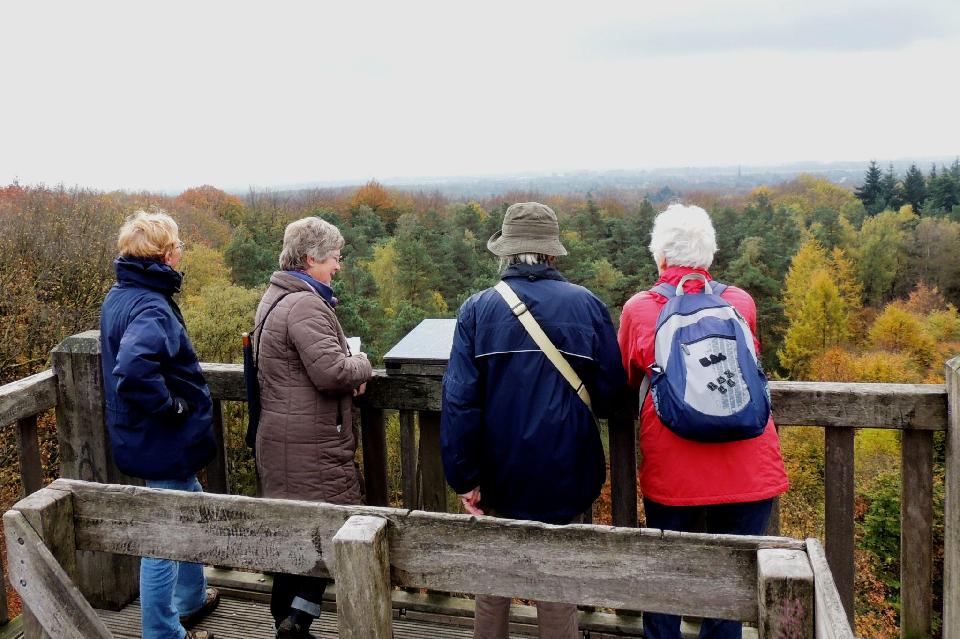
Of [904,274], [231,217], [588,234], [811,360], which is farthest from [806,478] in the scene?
[231,217]

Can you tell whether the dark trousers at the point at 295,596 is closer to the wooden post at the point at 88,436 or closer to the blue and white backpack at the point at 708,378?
the wooden post at the point at 88,436

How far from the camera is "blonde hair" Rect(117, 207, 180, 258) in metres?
3.35

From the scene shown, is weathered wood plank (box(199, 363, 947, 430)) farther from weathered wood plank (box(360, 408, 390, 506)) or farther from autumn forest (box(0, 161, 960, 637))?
autumn forest (box(0, 161, 960, 637))

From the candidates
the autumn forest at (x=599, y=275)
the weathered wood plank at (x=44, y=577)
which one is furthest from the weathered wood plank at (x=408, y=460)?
the autumn forest at (x=599, y=275)

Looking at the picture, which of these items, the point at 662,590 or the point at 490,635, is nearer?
the point at 662,590

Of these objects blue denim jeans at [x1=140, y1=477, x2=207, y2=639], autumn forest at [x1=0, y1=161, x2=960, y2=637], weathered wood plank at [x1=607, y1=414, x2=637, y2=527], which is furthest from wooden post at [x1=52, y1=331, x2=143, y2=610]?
autumn forest at [x1=0, y1=161, x2=960, y2=637]

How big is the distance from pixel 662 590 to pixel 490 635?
141 centimetres

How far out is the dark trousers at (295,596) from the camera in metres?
3.37

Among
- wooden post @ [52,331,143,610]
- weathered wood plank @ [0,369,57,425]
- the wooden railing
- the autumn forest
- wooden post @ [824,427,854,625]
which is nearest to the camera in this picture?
the wooden railing

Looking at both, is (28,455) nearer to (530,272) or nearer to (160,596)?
(160,596)

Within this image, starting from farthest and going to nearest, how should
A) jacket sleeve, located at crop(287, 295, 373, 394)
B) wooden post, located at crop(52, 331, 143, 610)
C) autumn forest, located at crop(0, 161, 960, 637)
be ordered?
autumn forest, located at crop(0, 161, 960, 637), wooden post, located at crop(52, 331, 143, 610), jacket sleeve, located at crop(287, 295, 373, 394)

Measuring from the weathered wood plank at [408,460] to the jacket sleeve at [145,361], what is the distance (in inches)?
36.4

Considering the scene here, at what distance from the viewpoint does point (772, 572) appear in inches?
67.8

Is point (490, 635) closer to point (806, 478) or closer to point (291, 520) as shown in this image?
point (291, 520)
